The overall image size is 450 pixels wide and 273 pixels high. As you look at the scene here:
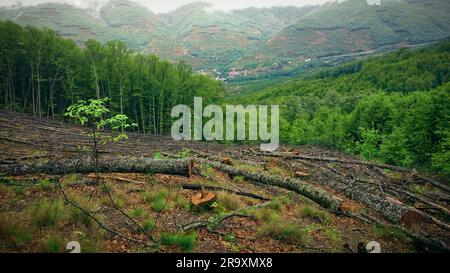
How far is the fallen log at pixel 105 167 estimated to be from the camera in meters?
10.4

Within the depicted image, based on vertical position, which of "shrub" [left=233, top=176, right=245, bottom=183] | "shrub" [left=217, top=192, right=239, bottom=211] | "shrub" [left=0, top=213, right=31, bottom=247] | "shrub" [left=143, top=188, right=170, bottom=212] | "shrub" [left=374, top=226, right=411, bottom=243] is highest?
"shrub" [left=0, top=213, right=31, bottom=247]

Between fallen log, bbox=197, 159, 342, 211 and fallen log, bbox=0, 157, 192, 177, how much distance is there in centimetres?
364

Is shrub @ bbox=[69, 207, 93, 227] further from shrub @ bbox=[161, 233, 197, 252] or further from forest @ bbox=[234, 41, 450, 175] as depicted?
forest @ bbox=[234, 41, 450, 175]

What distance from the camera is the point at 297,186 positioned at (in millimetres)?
11578

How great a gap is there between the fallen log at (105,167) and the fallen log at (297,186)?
364cm

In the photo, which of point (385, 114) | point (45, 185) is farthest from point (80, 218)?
point (385, 114)

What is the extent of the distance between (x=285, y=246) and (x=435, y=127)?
88.9 ft

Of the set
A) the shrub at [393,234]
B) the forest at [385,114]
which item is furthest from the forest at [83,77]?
the shrub at [393,234]

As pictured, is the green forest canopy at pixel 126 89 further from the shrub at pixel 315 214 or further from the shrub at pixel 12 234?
the shrub at pixel 12 234

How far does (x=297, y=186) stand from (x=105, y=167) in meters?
7.64

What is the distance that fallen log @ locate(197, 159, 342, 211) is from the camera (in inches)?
413

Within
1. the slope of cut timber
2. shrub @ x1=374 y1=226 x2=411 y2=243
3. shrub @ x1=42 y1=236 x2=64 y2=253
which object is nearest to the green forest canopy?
the slope of cut timber
